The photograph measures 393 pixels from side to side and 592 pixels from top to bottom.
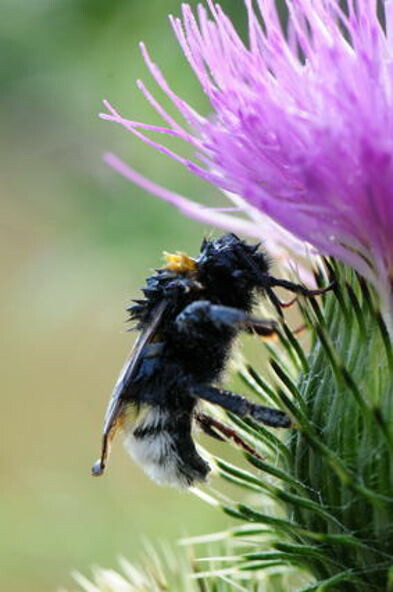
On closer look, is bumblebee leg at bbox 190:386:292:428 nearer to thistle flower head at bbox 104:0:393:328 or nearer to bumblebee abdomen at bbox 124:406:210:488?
bumblebee abdomen at bbox 124:406:210:488

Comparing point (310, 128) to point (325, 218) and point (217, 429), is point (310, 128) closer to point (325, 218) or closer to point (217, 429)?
point (325, 218)

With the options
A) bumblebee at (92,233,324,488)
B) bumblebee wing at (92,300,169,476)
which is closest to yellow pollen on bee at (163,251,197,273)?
bumblebee at (92,233,324,488)

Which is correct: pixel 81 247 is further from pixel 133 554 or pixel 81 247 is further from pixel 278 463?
pixel 278 463

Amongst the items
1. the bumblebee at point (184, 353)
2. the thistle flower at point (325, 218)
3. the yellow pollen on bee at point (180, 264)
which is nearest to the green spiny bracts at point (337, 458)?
the thistle flower at point (325, 218)

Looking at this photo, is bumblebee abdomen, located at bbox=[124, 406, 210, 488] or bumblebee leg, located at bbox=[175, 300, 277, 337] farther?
bumblebee abdomen, located at bbox=[124, 406, 210, 488]

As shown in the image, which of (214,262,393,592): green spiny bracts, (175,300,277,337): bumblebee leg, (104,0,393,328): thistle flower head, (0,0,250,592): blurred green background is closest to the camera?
(104,0,393,328): thistle flower head

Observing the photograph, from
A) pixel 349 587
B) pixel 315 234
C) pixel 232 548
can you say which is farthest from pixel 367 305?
pixel 232 548
